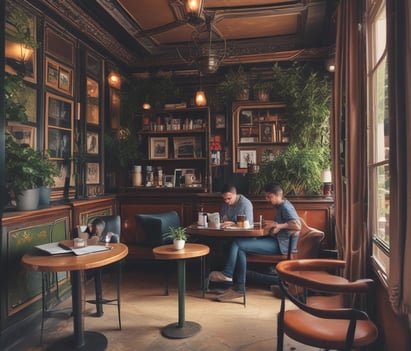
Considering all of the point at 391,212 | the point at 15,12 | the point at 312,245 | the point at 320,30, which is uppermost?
the point at 320,30

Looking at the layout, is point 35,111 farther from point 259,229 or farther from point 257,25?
point 257,25

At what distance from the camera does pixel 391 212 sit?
1.70 m

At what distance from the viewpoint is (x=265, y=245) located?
436 centimetres

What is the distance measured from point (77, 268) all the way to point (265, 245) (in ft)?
8.01

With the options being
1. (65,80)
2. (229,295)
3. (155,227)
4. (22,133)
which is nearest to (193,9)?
(22,133)

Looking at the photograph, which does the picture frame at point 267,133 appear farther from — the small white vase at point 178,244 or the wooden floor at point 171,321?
the small white vase at point 178,244

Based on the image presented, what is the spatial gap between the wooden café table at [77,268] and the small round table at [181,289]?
1.36 ft

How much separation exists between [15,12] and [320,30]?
159 inches

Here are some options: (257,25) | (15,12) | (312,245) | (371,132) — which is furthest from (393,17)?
(257,25)

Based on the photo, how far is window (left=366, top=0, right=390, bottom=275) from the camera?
101 inches

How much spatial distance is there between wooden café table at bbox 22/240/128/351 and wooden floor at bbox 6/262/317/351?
14cm

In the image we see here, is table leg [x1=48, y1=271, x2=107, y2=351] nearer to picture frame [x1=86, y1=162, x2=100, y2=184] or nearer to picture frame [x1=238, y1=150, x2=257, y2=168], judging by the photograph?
picture frame [x1=86, y1=162, x2=100, y2=184]

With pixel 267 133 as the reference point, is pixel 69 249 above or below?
below

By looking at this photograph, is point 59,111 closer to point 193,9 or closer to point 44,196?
point 44,196
